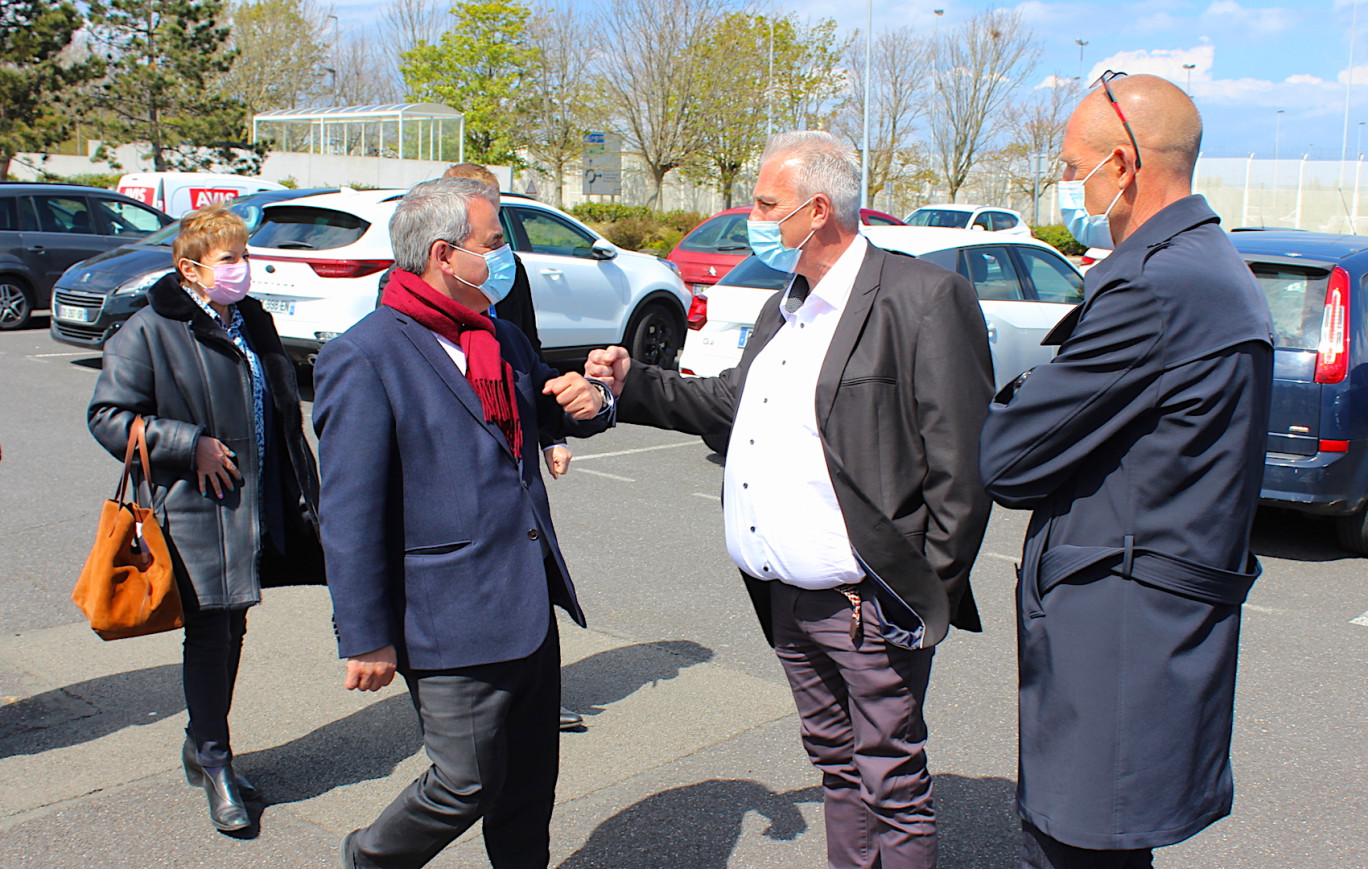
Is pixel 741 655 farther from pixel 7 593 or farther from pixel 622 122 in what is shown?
pixel 622 122

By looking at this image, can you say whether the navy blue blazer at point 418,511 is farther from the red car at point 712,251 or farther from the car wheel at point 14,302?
the car wheel at point 14,302

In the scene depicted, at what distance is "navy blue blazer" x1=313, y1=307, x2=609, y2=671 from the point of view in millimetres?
2477

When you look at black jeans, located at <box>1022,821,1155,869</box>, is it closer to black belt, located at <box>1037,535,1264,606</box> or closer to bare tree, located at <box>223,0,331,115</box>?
black belt, located at <box>1037,535,1264,606</box>

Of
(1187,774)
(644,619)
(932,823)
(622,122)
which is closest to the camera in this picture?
(1187,774)

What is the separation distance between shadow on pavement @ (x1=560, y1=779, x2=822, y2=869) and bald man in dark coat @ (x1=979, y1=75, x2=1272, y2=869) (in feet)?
4.31

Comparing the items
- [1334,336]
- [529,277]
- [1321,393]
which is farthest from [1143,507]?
[529,277]

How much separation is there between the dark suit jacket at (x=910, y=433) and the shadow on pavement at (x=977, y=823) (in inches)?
38.9

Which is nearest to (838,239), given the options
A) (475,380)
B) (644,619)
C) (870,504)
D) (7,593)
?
(870,504)

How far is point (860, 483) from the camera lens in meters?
2.61

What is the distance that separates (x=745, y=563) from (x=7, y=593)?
4251 mm

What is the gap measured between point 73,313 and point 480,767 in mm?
11803

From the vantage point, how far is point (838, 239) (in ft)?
9.02

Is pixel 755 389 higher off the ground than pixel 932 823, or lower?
higher

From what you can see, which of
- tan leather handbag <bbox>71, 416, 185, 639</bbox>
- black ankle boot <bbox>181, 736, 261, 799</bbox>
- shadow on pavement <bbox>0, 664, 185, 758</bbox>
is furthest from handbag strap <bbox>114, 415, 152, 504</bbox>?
shadow on pavement <bbox>0, 664, 185, 758</bbox>
